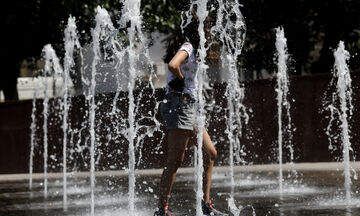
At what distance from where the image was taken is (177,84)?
16.3ft

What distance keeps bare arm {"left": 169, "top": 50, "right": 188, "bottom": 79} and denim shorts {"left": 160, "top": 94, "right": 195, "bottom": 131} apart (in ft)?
0.84

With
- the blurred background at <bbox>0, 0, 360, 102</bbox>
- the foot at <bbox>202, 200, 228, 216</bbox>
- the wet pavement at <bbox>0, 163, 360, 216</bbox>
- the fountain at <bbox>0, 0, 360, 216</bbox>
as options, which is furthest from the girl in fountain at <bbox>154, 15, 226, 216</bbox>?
the blurred background at <bbox>0, 0, 360, 102</bbox>

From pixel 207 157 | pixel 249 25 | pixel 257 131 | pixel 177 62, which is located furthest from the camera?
pixel 249 25

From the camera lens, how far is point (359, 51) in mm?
19219

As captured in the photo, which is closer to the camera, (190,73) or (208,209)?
(190,73)

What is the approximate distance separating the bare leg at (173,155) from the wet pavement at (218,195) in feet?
2.62

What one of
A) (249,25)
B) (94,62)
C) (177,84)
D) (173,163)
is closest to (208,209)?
(173,163)

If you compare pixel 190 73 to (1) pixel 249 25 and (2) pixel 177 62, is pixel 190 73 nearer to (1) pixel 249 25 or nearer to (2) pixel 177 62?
(2) pixel 177 62

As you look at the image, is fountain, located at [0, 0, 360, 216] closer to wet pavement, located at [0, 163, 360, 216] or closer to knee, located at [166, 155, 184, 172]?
wet pavement, located at [0, 163, 360, 216]

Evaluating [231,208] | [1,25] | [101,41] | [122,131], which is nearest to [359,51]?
[101,41]

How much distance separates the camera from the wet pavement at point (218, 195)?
593 cm

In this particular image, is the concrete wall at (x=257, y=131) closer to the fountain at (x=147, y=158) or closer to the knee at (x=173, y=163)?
the fountain at (x=147, y=158)

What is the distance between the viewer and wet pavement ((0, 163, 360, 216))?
19.5 feet

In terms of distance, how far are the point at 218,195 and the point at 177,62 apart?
2845mm
